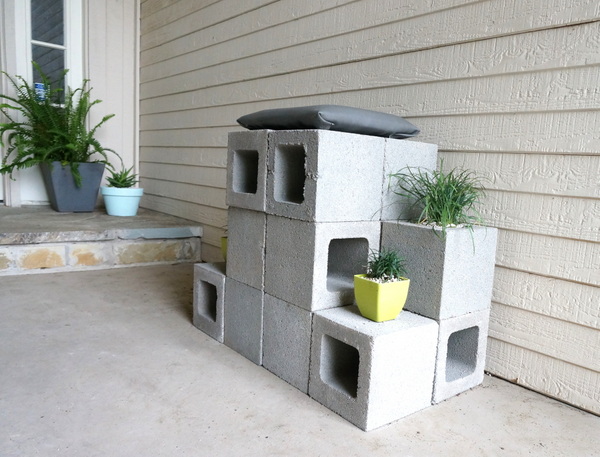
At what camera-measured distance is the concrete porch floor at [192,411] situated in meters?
1.26

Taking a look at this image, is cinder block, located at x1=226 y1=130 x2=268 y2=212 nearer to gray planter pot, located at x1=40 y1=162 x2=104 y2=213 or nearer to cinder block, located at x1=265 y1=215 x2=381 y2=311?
cinder block, located at x1=265 y1=215 x2=381 y2=311

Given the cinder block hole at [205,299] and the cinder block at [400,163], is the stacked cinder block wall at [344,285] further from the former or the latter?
the cinder block hole at [205,299]

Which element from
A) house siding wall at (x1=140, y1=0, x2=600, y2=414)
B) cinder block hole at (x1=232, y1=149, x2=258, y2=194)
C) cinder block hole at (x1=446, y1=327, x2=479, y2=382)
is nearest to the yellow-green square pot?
cinder block hole at (x1=446, y1=327, x2=479, y2=382)

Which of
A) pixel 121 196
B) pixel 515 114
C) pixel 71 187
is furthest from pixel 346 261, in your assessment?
pixel 71 187

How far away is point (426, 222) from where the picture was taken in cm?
162

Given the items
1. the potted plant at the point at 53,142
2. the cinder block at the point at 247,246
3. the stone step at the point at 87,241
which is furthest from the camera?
the potted plant at the point at 53,142

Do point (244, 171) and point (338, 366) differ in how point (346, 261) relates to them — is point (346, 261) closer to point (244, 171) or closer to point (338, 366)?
point (338, 366)

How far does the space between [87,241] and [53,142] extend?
1.05m

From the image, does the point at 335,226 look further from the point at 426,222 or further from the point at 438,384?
the point at 438,384

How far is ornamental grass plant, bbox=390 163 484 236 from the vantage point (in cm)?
159

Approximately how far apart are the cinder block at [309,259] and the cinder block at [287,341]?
39 mm

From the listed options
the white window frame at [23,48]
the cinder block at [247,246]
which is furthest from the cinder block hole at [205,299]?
the white window frame at [23,48]

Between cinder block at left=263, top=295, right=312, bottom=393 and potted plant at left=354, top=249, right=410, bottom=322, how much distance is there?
20cm

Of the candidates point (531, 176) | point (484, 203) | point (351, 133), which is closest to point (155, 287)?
point (351, 133)
